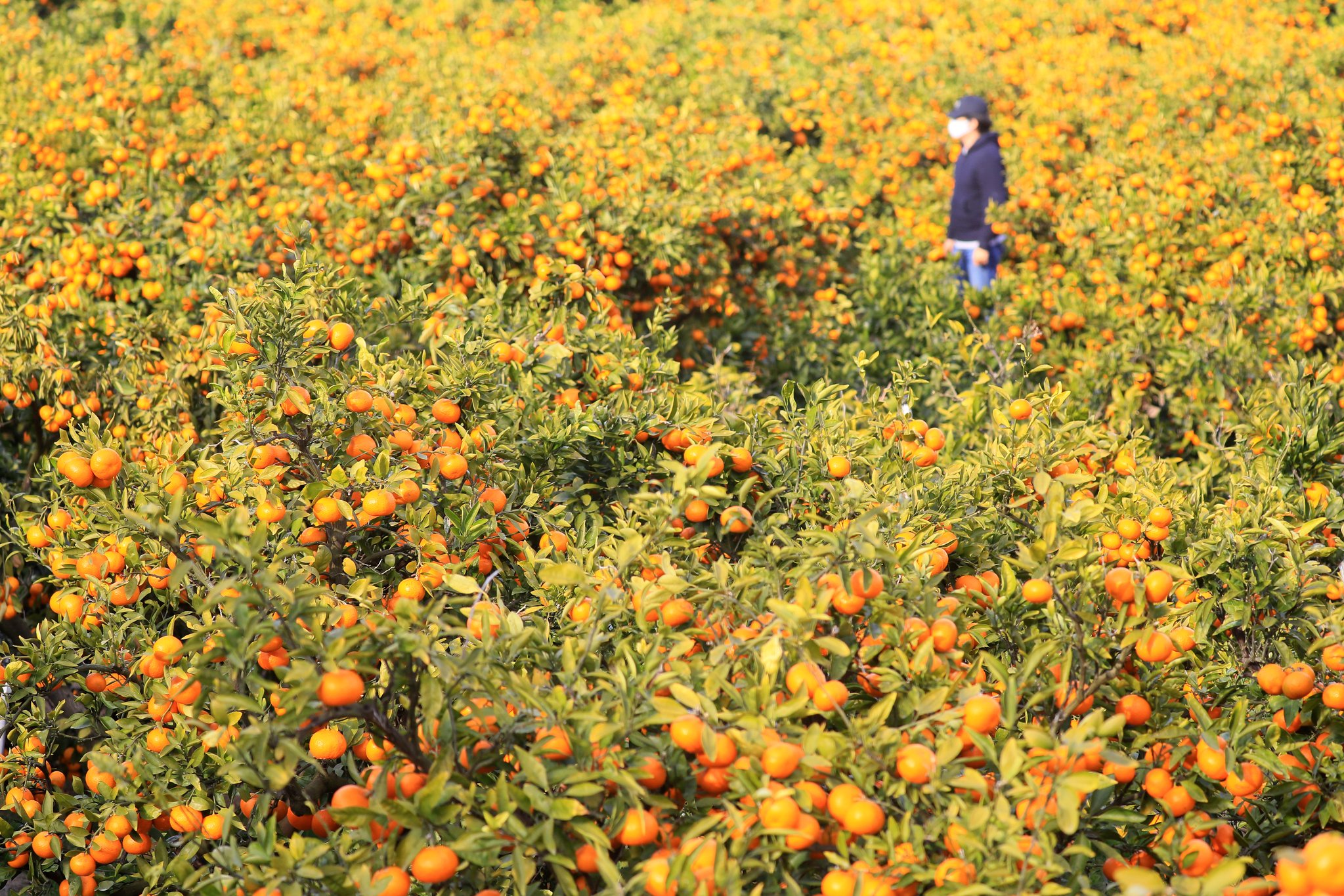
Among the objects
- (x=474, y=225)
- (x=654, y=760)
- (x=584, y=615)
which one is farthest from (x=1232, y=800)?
(x=474, y=225)

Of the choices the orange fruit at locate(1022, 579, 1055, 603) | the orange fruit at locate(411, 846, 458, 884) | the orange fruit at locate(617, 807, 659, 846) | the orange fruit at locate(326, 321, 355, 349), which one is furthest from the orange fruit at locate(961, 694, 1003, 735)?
the orange fruit at locate(326, 321, 355, 349)

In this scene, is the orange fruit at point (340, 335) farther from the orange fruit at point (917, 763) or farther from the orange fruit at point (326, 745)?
the orange fruit at point (917, 763)

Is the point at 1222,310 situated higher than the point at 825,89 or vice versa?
the point at 825,89

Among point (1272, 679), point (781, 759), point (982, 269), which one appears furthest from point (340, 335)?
point (982, 269)

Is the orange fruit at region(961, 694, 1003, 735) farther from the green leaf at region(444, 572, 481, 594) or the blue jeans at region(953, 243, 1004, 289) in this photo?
the blue jeans at region(953, 243, 1004, 289)

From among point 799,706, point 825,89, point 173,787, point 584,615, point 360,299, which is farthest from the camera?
point 825,89

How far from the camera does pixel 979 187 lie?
688 cm

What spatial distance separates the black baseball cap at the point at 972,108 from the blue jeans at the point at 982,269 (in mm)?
884

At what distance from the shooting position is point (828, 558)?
2.11 meters

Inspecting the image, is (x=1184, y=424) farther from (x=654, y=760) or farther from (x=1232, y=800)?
(x=654, y=760)

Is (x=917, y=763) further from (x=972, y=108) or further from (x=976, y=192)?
(x=972, y=108)

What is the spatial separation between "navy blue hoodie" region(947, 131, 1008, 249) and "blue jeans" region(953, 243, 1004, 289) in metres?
0.11

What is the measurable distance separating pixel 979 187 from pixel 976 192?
0.04 meters

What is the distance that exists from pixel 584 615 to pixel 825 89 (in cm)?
745
